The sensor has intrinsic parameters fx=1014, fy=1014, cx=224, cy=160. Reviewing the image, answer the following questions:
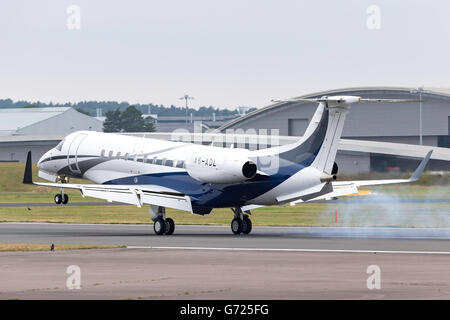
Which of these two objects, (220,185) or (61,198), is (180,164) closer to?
(220,185)

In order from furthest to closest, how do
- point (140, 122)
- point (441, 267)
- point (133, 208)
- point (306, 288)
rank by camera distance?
1. point (140, 122)
2. point (133, 208)
3. point (441, 267)
4. point (306, 288)

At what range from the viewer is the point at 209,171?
47.4m

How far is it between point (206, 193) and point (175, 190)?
1.89 m

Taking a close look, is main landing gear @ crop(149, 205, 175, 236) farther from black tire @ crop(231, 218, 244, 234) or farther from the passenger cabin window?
black tire @ crop(231, 218, 244, 234)

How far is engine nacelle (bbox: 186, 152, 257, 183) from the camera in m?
46.0

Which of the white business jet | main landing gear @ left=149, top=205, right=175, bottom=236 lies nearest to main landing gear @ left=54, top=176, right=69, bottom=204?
the white business jet

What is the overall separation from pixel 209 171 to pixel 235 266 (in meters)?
16.4

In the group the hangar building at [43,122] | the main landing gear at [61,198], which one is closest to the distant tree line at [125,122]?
the hangar building at [43,122]

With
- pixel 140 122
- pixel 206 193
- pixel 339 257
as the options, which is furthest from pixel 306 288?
pixel 140 122

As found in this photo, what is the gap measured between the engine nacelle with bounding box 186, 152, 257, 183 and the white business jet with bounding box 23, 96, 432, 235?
0.05 metres

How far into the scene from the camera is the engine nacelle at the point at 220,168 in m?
46.0
